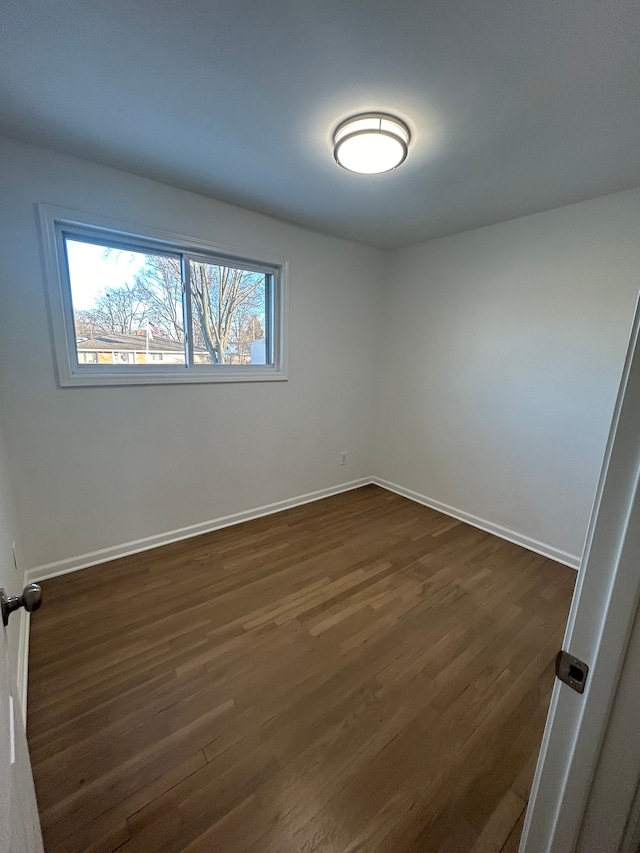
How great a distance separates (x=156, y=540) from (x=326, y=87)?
111 inches

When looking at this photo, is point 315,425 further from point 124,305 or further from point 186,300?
point 124,305

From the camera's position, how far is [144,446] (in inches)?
96.2

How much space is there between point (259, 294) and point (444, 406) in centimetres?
197

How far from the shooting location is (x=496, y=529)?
2943 mm

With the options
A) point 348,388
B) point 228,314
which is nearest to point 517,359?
point 348,388

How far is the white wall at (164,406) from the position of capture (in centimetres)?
192

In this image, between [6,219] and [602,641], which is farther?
[6,219]

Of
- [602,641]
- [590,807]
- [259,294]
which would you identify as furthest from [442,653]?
[259,294]

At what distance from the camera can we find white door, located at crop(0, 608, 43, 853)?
52cm

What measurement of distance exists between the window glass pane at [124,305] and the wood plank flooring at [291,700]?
4.81 ft

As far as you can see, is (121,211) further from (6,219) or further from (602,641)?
(602,641)

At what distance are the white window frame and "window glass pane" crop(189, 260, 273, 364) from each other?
0.06m

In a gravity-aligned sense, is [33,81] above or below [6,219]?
above

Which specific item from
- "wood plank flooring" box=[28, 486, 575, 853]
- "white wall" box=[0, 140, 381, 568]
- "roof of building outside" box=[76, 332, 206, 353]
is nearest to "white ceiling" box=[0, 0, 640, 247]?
"white wall" box=[0, 140, 381, 568]
